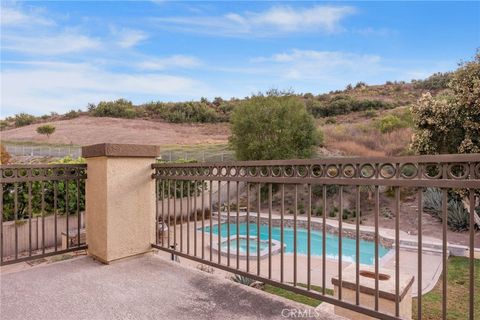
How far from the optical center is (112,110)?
4106cm

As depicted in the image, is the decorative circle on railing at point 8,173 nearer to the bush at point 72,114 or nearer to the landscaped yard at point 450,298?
the landscaped yard at point 450,298

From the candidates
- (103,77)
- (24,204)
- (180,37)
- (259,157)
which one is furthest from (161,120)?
(24,204)

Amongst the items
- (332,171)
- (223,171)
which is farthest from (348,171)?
(223,171)

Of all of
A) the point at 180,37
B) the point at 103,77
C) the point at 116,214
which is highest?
the point at 180,37

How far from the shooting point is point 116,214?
3352 millimetres

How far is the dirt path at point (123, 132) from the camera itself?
32.2m

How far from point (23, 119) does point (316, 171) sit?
46.9m

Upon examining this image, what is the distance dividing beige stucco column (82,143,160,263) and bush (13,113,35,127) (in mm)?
44228

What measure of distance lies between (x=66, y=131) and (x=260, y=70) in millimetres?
21142

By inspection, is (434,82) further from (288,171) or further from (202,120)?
(288,171)

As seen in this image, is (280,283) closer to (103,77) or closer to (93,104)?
(103,77)

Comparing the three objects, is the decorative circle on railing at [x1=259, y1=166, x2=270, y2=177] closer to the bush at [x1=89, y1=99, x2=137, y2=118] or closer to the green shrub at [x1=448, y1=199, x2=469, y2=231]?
the green shrub at [x1=448, y1=199, x2=469, y2=231]

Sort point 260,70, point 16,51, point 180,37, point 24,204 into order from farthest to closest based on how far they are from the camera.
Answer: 1. point 260,70
2. point 180,37
3. point 16,51
4. point 24,204

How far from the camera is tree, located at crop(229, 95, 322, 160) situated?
16.2 meters
